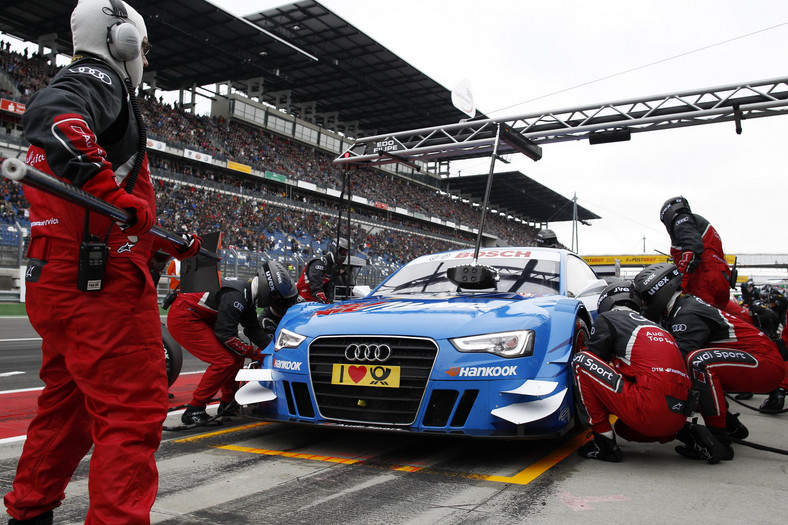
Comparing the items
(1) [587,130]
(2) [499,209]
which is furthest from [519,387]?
(2) [499,209]

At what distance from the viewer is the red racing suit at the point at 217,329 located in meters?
4.71

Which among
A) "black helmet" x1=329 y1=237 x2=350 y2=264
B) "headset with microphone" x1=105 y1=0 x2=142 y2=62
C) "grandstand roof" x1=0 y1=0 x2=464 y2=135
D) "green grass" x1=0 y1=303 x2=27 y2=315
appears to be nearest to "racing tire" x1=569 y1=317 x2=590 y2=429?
"headset with microphone" x1=105 y1=0 x2=142 y2=62

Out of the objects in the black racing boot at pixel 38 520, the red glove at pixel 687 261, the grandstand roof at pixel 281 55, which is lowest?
the black racing boot at pixel 38 520

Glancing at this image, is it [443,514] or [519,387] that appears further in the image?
[519,387]

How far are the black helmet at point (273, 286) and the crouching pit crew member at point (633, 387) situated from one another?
8.23ft

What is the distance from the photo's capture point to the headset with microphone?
85.6 inches

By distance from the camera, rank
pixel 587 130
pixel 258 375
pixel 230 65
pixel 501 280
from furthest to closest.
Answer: pixel 230 65 → pixel 587 130 → pixel 501 280 → pixel 258 375

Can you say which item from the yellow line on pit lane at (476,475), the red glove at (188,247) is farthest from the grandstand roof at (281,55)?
the red glove at (188,247)

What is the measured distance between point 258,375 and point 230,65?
32.8m

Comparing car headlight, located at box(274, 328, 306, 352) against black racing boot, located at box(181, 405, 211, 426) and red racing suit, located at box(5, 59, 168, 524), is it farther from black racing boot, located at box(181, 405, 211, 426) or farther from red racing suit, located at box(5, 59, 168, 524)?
red racing suit, located at box(5, 59, 168, 524)

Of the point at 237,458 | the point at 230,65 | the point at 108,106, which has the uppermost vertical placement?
the point at 230,65

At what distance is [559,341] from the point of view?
11.6 feet

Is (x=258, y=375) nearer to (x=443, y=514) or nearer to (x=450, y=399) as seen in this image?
(x=450, y=399)

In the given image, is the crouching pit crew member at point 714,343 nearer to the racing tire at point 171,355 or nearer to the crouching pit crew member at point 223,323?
the crouching pit crew member at point 223,323
